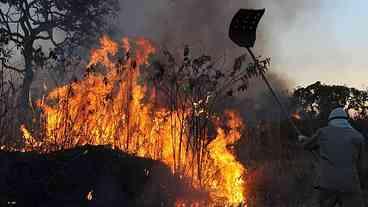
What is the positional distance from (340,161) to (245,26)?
7.60 feet

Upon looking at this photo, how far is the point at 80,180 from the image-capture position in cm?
732

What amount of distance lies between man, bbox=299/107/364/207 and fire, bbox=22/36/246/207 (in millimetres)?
2926

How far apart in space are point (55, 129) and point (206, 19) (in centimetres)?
1562

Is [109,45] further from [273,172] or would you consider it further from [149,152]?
[273,172]

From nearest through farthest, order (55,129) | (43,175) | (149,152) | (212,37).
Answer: (43,175)
(55,129)
(149,152)
(212,37)

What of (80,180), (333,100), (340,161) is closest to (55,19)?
(333,100)

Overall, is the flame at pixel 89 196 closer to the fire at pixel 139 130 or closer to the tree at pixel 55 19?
the fire at pixel 139 130

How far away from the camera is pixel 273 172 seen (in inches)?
423

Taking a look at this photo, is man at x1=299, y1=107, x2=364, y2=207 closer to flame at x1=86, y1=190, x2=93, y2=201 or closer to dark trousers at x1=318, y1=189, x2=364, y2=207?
dark trousers at x1=318, y1=189, x2=364, y2=207

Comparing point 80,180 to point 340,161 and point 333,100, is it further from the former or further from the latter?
point 333,100

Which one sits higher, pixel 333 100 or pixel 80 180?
pixel 333 100

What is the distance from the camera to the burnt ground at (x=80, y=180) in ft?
22.9

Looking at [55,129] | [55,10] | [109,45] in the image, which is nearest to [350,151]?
[55,129]

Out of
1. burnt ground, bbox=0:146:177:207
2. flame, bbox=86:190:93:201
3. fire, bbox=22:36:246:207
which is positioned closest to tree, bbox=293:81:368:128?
fire, bbox=22:36:246:207
